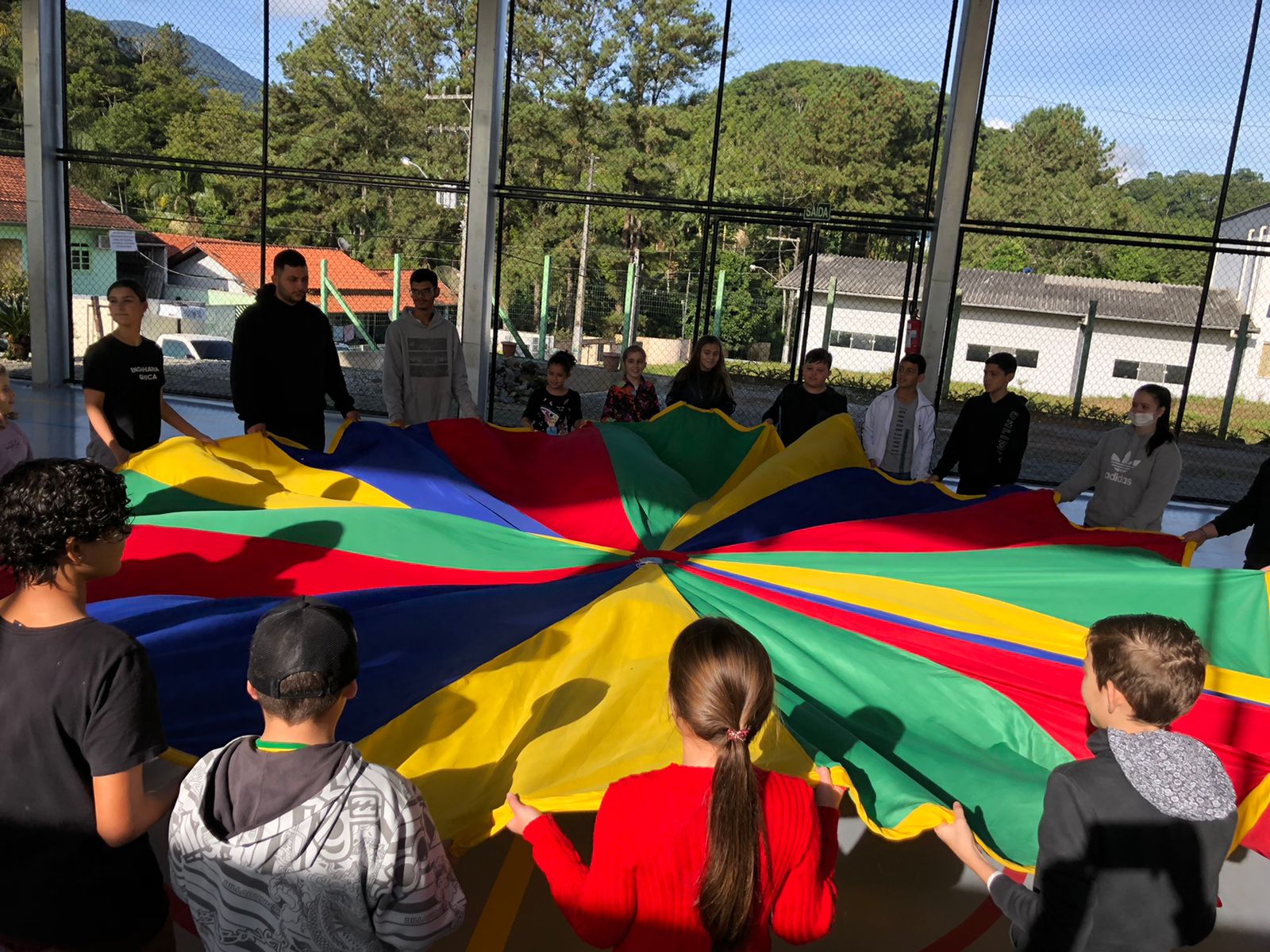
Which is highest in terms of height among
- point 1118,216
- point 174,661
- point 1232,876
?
point 1118,216

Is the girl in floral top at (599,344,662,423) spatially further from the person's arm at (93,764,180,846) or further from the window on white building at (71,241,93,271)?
the window on white building at (71,241,93,271)

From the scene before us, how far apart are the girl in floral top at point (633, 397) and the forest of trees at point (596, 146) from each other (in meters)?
5.33

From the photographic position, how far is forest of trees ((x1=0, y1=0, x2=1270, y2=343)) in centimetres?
1304

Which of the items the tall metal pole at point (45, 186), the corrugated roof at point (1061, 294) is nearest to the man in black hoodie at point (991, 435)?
the tall metal pole at point (45, 186)

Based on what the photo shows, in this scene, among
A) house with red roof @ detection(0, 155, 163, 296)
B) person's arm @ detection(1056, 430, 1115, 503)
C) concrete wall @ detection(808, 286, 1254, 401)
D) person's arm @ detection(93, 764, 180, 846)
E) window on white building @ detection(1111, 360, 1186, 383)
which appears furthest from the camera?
house with red roof @ detection(0, 155, 163, 296)

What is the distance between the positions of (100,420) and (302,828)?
8.26 ft

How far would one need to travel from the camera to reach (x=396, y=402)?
466 centimetres

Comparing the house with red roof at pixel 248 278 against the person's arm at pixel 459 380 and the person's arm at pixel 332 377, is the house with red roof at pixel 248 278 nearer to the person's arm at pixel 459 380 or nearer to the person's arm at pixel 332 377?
the person's arm at pixel 459 380

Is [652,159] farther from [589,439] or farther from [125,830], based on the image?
[125,830]

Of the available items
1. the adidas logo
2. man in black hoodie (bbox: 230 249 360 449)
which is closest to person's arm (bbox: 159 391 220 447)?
man in black hoodie (bbox: 230 249 360 449)

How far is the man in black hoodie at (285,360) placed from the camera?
13.1ft

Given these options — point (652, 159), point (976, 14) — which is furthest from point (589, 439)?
point (652, 159)

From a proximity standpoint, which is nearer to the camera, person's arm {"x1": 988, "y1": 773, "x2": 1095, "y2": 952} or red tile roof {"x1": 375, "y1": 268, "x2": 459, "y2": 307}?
person's arm {"x1": 988, "y1": 773, "x2": 1095, "y2": 952}

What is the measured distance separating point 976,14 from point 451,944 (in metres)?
7.12
